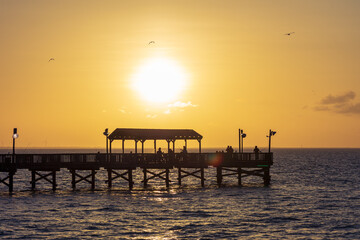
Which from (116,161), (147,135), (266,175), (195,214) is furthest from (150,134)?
(195,214)

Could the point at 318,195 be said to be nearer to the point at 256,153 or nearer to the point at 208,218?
the point at 256,153

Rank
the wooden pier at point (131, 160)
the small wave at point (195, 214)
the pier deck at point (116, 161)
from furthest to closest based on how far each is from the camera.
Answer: the wooden pier at point (131, 160) → the pier deck at point (116, 161) → the small wave at point (195, 214)

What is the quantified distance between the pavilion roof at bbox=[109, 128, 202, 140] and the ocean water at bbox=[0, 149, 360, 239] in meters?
5.82

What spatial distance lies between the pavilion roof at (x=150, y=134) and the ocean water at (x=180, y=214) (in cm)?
582

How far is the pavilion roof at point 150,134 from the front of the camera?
59312 millimetres

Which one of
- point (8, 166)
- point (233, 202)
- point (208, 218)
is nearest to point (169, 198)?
point (233, 202)

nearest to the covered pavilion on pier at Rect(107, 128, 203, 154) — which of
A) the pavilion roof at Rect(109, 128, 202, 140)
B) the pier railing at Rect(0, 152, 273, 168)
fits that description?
the pavilion roof at Rect(109, 128, 202, 140)

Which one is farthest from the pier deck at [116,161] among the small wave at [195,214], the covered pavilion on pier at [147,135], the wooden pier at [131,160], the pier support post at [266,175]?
the small wave at [195,214]

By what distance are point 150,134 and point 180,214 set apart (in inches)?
647

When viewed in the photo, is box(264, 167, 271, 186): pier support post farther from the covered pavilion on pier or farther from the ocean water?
the covered pavilion on pier

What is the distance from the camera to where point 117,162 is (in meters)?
58.9

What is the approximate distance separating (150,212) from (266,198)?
50.3ft

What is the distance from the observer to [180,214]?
45219 millimetres

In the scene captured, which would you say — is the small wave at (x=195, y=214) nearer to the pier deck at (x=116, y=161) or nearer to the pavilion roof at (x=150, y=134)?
the pier deck at (x=116, y=161)
